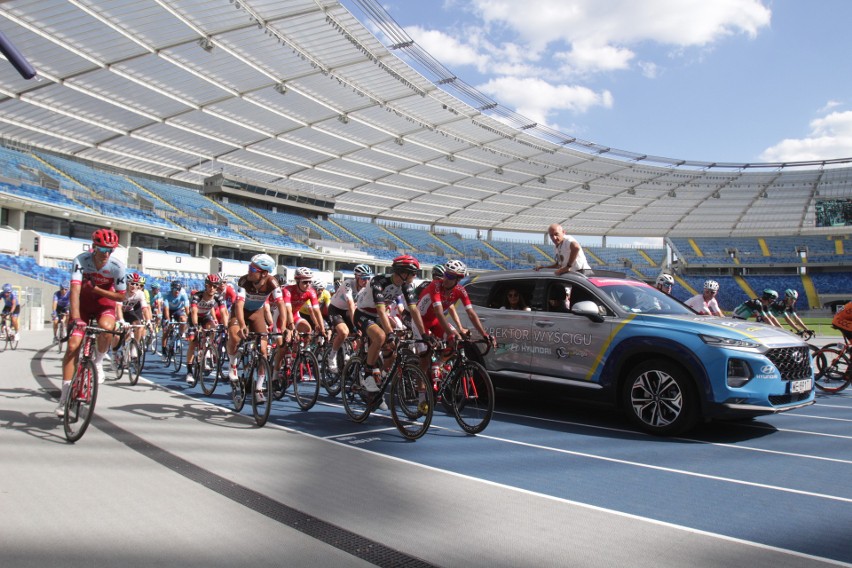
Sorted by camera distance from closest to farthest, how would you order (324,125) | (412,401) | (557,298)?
(412,401) → (557,298) → (324,125)

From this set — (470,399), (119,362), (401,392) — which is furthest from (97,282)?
(119,362)

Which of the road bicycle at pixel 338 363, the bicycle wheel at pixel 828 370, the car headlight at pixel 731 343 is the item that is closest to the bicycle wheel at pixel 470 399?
the car headlight at pixel 731 343

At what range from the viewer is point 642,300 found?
23.1 ft

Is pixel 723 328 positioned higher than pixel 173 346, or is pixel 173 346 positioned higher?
pixel 723 328

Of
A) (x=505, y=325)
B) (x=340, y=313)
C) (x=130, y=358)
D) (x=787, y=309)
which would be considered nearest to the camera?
A: (x=505, y=325)

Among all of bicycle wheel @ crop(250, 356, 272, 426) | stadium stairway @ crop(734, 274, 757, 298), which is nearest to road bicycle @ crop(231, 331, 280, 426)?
bicycle wheel @ crop(250, 356, 272, 426)

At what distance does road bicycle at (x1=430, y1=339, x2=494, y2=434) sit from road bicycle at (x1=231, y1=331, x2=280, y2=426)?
1.85 m

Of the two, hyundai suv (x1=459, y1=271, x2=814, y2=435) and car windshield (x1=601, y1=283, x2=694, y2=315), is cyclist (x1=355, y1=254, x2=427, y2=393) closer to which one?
hyundai suv (x1=459, y1=271, x2=814, y2=435)

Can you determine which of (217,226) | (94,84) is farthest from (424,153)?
(94,84)

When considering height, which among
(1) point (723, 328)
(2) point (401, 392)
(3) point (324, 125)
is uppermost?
(3) point (324, 125)

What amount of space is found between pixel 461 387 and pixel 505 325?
5.29 ft

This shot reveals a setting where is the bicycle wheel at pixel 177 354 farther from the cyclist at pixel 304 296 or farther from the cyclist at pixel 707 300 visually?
the cyclist at pixel 707 300

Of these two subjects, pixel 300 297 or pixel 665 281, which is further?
pixel 665 281

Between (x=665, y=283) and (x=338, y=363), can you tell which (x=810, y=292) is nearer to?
(x=665, y=283)
